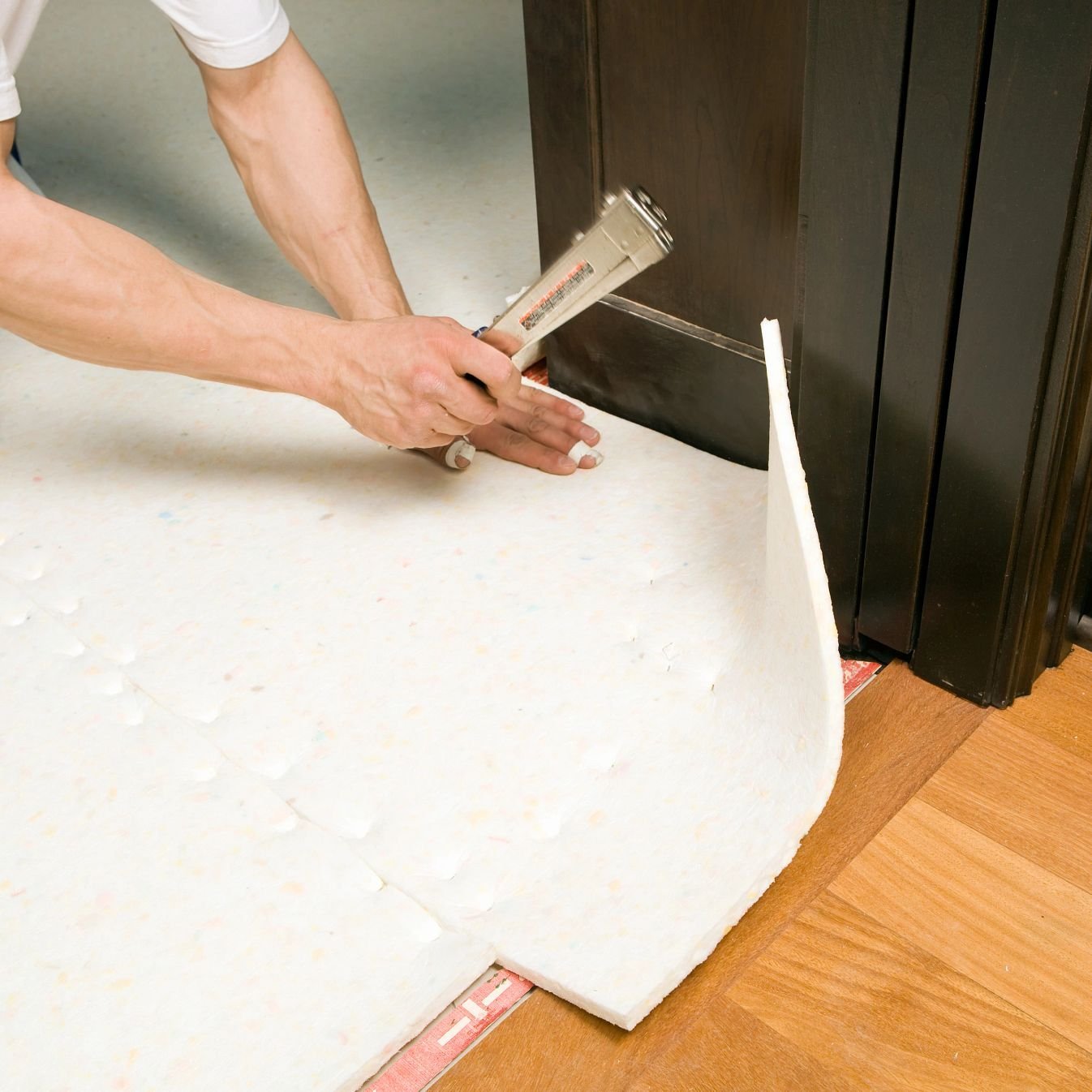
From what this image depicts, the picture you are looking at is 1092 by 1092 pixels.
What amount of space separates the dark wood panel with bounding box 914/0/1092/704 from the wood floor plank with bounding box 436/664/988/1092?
0.05 meters

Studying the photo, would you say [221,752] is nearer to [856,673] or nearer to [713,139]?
[856,673]

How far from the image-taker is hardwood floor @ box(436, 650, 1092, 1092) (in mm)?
807

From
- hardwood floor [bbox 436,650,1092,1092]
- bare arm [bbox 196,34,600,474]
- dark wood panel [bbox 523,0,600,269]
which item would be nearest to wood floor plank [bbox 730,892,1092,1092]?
hardwood floor [bbox 436,650,1092,1092]

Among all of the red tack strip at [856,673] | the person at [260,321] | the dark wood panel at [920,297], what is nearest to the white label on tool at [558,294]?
the person at [260,321]

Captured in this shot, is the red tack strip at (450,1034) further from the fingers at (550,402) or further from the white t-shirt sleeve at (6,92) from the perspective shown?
the white t-shirt sleeve at (6,92)

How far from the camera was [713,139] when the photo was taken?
1.17 meters

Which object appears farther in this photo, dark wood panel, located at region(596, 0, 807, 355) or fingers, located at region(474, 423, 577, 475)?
fingers, located at region(474, 423, 577, 475)

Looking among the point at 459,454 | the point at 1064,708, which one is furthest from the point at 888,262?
the point at 459,454

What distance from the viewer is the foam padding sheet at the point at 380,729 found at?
857mm

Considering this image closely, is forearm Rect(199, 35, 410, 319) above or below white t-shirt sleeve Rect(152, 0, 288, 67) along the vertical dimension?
below

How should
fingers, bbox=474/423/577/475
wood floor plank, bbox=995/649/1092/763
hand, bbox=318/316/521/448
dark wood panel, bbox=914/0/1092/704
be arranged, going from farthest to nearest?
1. fingers, bbox=474/423/577/475
2. hand, bbox=318/316/521/448
3. wood floor plank, bbox=995/649/1092/763
4. dark wood panel, bbox=914/0/1092/704

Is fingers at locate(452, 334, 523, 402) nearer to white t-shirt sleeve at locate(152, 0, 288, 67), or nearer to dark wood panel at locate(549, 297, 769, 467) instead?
dark wood panel at locate(549, 297, 769, 467)

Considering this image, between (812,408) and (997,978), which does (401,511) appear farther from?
(997,978)

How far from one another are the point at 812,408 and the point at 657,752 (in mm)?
337
